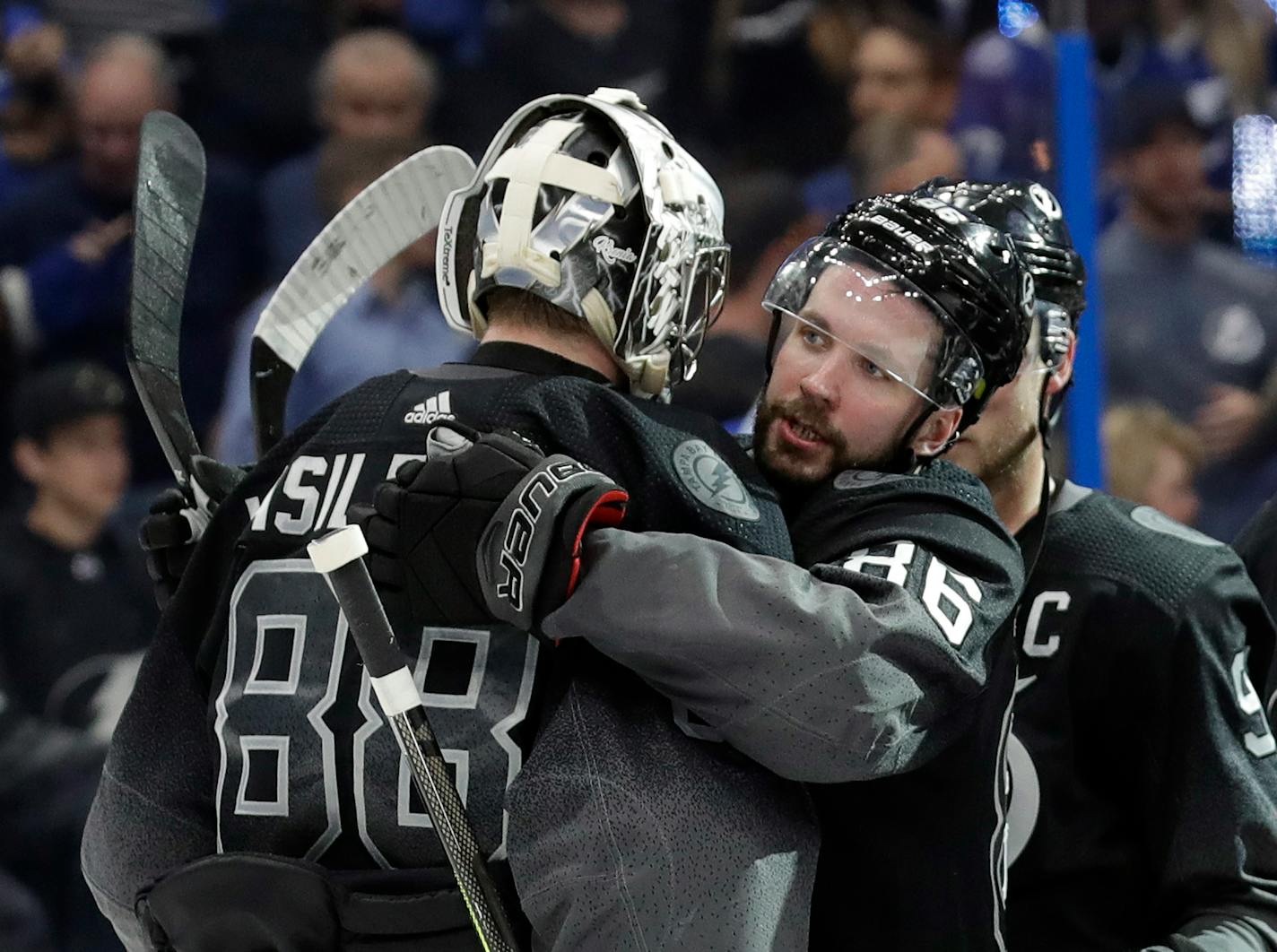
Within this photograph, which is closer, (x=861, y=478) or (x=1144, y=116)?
(x=861, y=478)

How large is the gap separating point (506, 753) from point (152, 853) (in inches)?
16.6

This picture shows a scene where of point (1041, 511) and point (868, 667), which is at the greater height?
point (868, 667)

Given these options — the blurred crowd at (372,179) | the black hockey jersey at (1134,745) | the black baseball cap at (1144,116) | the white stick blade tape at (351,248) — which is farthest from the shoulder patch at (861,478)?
the black baseball cap at (1144,116)

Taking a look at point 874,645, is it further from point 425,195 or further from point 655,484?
point 425,195

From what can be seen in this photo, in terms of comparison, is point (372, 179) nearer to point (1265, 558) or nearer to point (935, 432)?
point (1265, 558)

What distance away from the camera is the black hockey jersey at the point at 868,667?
53.4 inches

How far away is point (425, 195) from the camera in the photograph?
6.56 ft

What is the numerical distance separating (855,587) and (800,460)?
0.25m

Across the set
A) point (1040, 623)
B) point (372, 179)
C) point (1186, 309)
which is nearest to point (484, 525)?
point (1040, 623)

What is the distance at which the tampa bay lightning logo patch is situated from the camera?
58.1 inches

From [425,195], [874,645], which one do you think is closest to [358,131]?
[425,195]

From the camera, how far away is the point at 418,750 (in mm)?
1387

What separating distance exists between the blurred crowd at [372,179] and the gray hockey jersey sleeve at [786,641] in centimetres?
230

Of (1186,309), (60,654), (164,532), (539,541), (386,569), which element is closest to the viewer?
(539,541)
